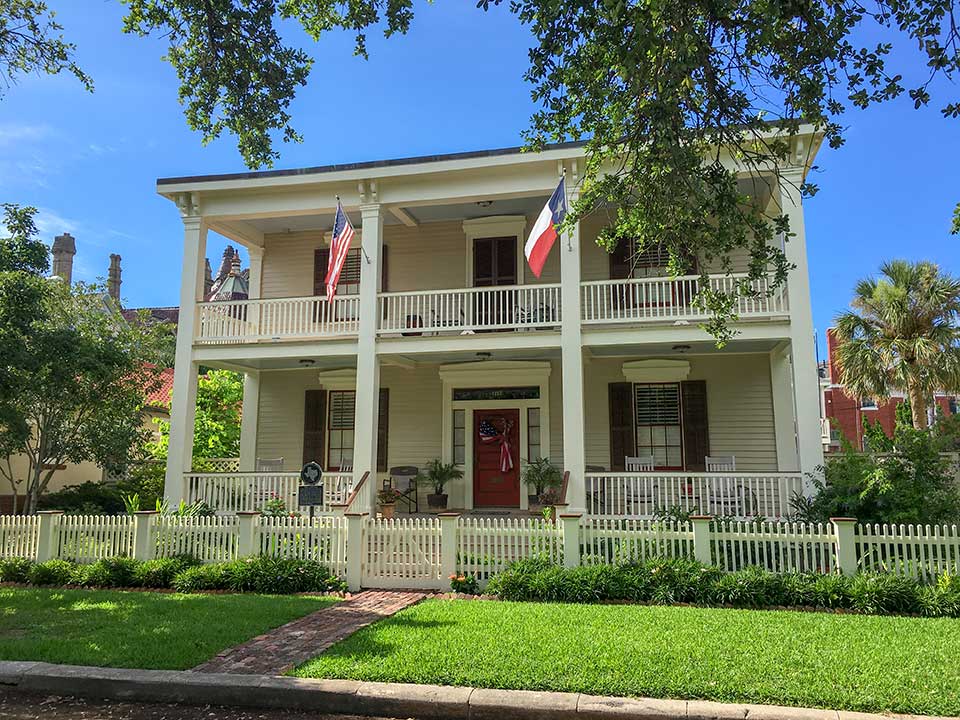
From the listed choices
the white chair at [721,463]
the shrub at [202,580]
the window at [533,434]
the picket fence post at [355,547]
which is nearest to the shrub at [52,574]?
the shrub at [202,580]

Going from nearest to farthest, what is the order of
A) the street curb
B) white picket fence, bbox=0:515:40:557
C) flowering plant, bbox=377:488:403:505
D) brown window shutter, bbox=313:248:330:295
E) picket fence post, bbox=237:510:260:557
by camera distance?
the street curb
picket fence post, bbox=237:510:260:557
white picket fence, bbox=0:515:40:557
flowering plant, bbox=377:488:403:505
brown window shutter, bbox=313:248:330:295

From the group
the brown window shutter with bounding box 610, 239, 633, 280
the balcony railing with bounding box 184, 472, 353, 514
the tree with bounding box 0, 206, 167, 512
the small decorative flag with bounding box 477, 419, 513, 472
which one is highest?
the brown window shutter with bounding box 610, 239, 633, 280

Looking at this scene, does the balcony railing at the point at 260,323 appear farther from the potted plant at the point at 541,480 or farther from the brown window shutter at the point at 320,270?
the potted plant at the point at 541,480

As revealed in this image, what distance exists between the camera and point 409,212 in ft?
49.6

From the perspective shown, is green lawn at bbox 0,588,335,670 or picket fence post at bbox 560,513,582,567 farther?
picket fence post at bbox 560,513,582,567

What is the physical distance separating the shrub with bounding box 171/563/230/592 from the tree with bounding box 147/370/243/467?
10.4 metres

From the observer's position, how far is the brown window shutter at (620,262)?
585 inches

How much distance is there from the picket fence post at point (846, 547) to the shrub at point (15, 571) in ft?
38.4

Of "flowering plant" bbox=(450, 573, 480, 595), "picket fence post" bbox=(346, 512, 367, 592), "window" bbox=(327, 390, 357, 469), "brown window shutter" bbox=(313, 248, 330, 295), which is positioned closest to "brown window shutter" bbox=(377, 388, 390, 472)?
"window" bbox=(327, 390, 357, 469)

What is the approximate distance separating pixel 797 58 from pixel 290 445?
13.2 m

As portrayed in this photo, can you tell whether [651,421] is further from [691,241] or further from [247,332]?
[247,332]

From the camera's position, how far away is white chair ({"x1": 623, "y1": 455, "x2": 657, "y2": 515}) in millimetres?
12288

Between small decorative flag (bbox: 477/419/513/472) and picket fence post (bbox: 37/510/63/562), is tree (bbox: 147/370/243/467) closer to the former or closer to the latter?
picket fence post (bbox: 37/510/63/562)

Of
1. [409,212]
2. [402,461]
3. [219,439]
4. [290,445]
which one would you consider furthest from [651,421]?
[219,439]
